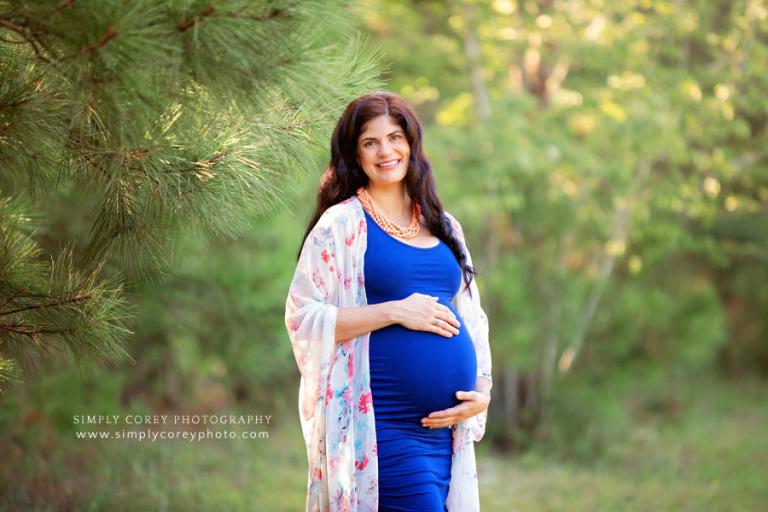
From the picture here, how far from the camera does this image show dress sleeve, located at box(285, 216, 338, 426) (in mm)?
2475

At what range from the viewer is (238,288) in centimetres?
569

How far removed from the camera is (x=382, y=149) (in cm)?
266

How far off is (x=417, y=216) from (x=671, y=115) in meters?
Result: 4.30

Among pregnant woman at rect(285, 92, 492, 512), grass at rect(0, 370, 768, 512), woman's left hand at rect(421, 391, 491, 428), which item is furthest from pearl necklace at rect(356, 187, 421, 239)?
grass at rect(0, 370, 768, 512)

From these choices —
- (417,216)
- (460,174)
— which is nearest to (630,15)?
(460,174)

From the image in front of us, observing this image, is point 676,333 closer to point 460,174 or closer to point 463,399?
point 460,174

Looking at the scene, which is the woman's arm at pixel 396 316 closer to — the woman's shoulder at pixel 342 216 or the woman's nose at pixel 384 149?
the woman's shoulder at pixel 342 216

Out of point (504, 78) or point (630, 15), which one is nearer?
point (630, 15)

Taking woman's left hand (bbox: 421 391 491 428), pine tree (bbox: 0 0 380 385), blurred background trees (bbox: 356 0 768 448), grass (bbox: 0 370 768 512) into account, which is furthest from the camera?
blurred background trees (bbox: 356 0 768 448)

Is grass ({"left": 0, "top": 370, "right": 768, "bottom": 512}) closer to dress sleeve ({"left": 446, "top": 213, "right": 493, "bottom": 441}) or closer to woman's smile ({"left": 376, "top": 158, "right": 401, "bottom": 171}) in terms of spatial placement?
dress sleeve ({"left": 446, "top": 213, "right": 493, "bottom": 441})

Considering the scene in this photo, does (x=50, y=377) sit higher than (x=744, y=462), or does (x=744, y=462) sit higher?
(x=50, y=377)

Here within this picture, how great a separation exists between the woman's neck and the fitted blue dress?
0.33 feet

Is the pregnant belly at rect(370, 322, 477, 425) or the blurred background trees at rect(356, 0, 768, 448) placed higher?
the blurred background trees at rect(356, 0, 768, 448)

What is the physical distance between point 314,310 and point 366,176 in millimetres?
520
